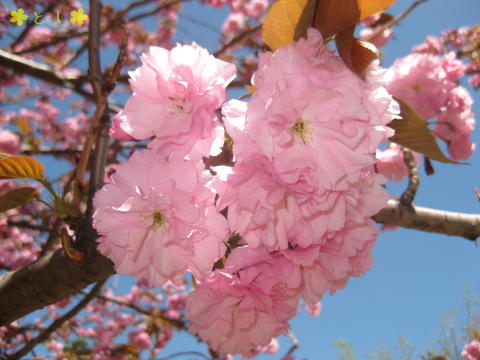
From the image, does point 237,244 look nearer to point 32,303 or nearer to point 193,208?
point 193,208

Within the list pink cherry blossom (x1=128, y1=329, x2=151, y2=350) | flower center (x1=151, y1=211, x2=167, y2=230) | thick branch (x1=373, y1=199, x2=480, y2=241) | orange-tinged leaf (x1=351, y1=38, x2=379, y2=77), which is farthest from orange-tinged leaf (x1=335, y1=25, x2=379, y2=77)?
pink cherry blossom (x1=128, y1=329, x2=151, y2=350)

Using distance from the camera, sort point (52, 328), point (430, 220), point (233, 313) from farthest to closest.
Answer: point (52, 328), point (430, 220), point (233, 313)

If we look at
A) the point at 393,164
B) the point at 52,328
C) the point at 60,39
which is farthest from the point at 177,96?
the point at 60,39

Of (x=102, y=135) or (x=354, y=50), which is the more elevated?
(x=102, y=135)

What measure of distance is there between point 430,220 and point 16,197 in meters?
1.26

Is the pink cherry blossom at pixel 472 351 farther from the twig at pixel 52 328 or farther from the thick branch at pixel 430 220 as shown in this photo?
the twig at pixel 52 328

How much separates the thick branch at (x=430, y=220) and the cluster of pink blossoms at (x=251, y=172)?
2.26 feet

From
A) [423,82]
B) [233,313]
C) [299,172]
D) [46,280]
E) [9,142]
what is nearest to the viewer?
[299,172]

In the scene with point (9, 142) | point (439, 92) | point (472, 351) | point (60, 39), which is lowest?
point (472, 351)

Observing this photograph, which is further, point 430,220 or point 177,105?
point 430,220

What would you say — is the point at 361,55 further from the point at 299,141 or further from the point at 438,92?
the point at 438,92

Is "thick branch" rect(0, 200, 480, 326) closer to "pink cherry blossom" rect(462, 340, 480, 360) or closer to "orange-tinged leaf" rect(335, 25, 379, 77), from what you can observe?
"orange-tinged leaf" rect(335, 25, 379, 77)

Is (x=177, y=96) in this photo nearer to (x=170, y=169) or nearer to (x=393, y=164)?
(x=170, y=169)

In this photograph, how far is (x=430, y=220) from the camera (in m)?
1.34
